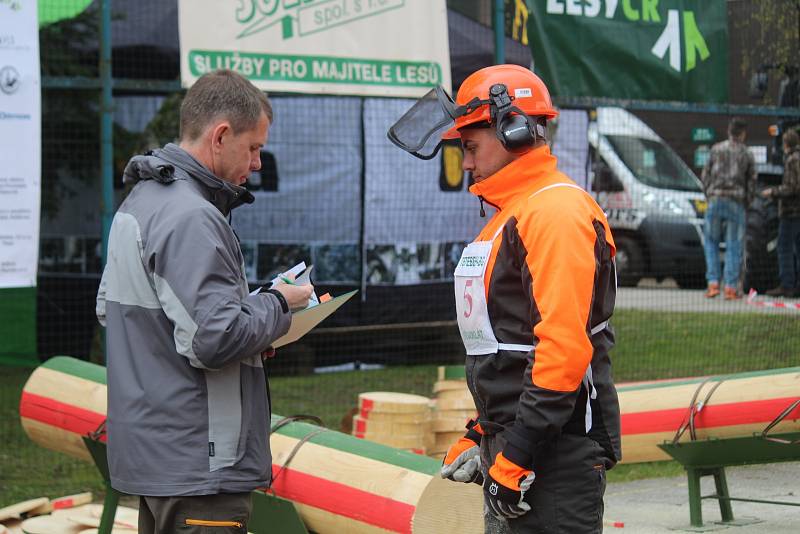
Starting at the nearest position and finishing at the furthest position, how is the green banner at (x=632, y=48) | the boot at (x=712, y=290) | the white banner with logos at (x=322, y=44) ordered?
the white banner with logos at (x=322, y=44), the green banner at (x=632, y=48), the boot at (x=712, y=290)

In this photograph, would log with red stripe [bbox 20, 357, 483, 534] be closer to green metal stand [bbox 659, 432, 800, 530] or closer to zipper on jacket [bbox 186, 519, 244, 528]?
zipper on jacket [bbox 186, 519, 244, 528]

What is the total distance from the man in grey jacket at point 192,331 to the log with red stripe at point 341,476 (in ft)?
5.40

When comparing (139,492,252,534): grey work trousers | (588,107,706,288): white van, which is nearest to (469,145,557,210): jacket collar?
(139,492,252,534): grey work trousers

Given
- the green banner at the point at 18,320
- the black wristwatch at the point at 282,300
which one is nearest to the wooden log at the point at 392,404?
the green banner at the point at 18,320

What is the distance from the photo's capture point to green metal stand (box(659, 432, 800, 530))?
6414 mm

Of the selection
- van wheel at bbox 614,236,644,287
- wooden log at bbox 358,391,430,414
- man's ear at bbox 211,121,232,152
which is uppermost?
man's ear at bbox 211,121,232,152

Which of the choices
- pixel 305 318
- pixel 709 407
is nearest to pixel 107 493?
A: pixel 305 318

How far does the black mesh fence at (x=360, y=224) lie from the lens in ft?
33.9

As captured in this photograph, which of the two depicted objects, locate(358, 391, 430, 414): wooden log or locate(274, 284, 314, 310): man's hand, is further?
locate(358, 391, 430, 414): wooden log

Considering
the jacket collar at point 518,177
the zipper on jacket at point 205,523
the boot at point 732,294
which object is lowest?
the zipper on jacket at point 205,523

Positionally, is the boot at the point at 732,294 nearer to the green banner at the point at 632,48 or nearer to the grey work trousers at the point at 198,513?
the green banner at the point at 632,48

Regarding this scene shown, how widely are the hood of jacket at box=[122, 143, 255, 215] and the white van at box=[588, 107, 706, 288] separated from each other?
7887 millimetres

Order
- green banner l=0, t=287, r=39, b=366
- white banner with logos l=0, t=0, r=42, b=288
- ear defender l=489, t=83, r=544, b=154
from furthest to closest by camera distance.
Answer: green banner l=0, t=287, r=39, b=366 → white banner with logos l=0, t=0, r=42, b=288 → ear defender l=489, t=83, r=544, b=154

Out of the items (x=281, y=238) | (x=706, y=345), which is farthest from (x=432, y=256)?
(x=706, y=345)
